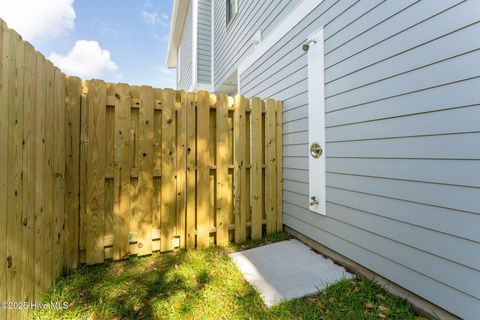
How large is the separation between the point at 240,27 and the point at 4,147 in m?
4.90

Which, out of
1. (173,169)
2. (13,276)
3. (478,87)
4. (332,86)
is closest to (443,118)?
(478,87)

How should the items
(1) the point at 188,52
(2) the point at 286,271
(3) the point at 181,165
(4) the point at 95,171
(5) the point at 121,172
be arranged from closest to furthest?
1. (2) the point at 286,271
2. (4) the point at 95,171
3. (5) the point at 121,172
4. (3) the point at 181,165
5. (1) the point at 188,52

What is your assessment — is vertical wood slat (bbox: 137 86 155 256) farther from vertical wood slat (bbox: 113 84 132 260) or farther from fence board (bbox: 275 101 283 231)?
fence board (bbox: 275 101 283 231)

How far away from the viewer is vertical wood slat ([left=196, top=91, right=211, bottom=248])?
2934 millimetres

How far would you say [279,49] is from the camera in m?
3.63

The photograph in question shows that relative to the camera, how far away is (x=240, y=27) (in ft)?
16.9

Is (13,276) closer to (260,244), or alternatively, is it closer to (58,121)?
(58,121)

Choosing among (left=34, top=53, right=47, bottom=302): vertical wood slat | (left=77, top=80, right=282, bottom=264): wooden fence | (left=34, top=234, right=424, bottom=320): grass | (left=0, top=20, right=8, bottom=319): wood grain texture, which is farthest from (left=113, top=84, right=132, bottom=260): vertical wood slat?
(left=0, top=20, right=8, bottom=319): wood grain texture

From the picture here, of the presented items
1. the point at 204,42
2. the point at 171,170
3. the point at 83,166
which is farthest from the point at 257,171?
the point at 204,42

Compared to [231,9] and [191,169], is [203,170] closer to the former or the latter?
[191,169]

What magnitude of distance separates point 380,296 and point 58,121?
10.7 ft

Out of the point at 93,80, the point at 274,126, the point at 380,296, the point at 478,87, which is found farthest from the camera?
the point at 274,126

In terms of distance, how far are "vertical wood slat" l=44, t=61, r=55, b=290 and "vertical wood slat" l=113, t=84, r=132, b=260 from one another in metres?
0.58

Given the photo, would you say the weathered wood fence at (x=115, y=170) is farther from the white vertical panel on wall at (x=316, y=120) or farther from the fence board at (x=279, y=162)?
the white vertical panel on wall at (x=316, y=120)
